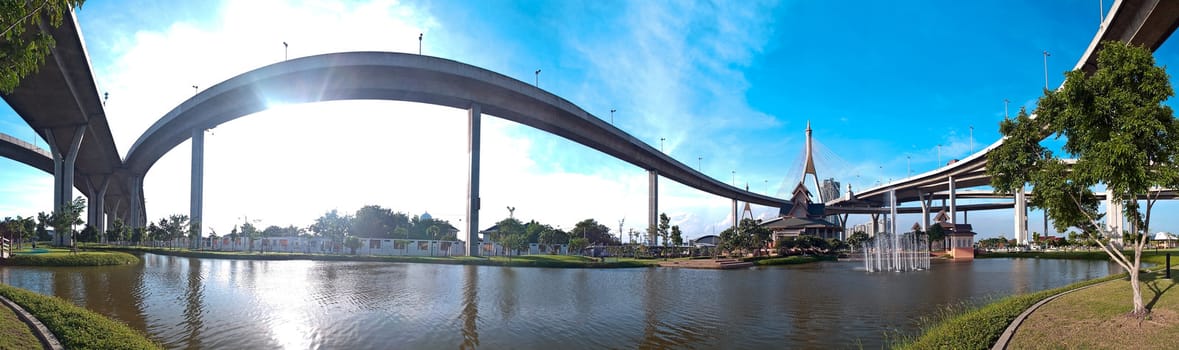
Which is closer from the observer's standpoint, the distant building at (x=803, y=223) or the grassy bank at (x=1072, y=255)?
the grassy bank at (x=1072, y=255)

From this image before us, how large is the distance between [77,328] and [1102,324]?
72.5 ft

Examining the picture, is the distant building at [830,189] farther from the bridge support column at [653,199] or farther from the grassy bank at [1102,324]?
the grassy bank at [1102,324]

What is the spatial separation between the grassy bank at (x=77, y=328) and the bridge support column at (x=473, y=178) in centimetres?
3935

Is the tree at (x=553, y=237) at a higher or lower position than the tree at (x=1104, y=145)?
lower

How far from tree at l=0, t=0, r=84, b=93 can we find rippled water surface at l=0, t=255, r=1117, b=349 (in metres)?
6.60

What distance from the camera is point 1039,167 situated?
1459cm

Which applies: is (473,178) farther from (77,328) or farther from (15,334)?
(15,334)

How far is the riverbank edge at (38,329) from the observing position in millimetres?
10050

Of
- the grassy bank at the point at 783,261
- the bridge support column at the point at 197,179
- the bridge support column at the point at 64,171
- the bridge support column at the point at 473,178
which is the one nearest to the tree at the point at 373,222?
the bridge support column at the point at 197,179

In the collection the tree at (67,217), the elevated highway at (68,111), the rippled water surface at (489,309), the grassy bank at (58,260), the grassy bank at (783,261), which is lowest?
the grassy bank at (783,261)

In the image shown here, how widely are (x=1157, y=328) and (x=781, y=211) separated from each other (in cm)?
14749

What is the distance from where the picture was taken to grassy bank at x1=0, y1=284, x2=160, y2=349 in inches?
416

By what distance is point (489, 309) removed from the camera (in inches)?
748

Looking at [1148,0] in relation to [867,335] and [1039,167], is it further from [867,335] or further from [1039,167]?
[867,335]
